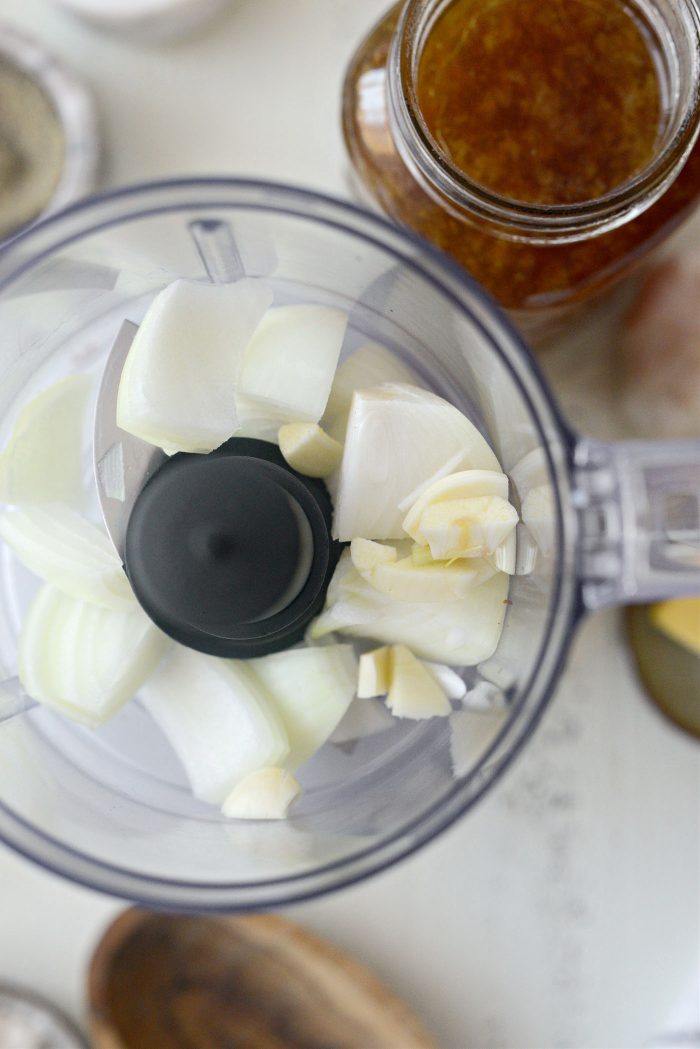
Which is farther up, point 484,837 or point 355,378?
point 355,378

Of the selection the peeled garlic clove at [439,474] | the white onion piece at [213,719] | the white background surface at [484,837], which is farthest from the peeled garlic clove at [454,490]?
the white background surface at [484,837]

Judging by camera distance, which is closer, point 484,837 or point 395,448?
point 395,448

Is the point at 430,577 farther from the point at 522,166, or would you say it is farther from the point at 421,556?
the point at 522,166

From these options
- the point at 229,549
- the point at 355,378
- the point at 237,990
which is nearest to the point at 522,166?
the point at 355,378

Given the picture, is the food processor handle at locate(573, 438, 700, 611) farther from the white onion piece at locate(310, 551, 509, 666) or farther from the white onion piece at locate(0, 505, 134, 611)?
the white onion piece at locate(0, 505, 134, 611)

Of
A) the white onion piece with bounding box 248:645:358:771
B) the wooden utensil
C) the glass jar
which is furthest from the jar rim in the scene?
the wooden utensil

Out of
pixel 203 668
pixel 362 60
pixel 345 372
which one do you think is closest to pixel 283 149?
pixel 362 60

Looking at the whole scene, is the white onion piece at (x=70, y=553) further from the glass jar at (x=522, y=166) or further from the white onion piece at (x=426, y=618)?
the glass jar at (x=522, y=166)
